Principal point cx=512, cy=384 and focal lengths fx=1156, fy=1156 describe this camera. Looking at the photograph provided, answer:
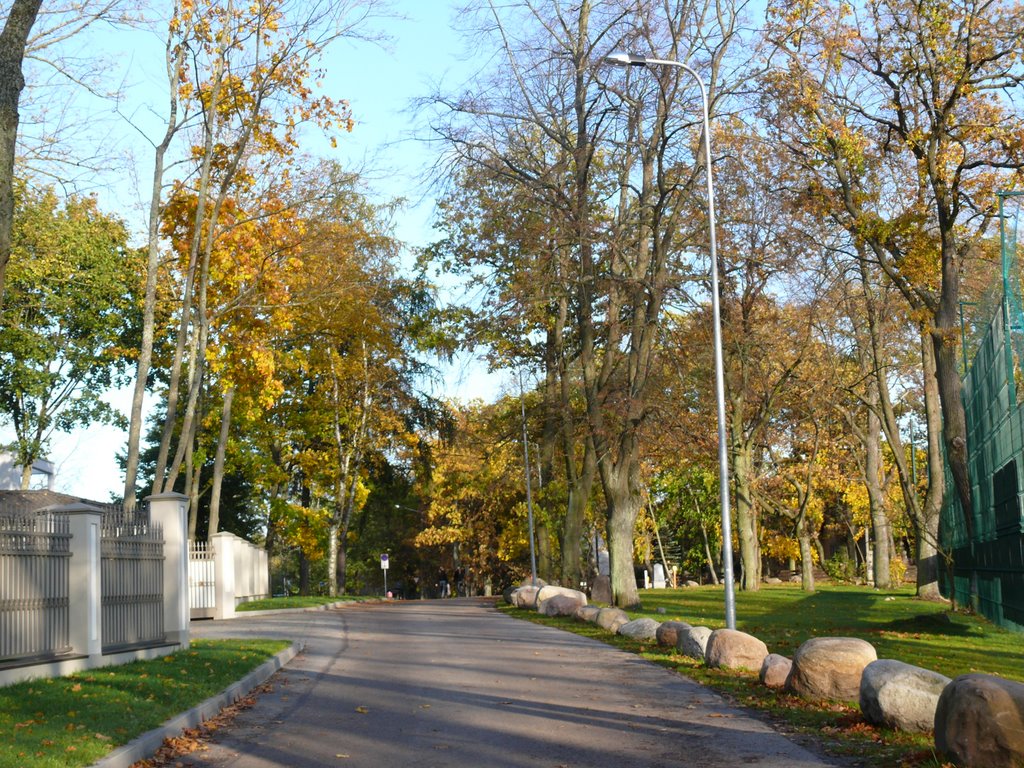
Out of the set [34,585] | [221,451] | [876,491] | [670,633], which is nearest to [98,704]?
[34,585]

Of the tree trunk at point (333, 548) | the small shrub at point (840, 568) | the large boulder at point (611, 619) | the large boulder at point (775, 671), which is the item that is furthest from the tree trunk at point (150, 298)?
the small shrub at point (840, 568)

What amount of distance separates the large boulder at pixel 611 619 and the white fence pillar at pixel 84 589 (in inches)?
420

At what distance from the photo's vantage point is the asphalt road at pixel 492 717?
9070 mm

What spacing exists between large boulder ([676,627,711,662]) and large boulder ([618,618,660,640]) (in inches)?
107

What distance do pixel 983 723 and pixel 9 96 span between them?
31.4 ft

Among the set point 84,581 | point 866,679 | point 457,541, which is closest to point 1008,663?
point 866,679

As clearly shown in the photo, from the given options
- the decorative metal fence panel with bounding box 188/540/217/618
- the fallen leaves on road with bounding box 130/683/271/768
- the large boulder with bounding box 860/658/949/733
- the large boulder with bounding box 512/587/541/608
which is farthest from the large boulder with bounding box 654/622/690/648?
the decorative metal fence panel with bounding box 188/540/217/618

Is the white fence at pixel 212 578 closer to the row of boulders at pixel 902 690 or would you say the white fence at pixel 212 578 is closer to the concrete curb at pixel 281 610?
the concrete curb at pixel 281 610

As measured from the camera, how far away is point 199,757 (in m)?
9.54

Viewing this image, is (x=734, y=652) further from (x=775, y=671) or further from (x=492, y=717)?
(x=492, y=717)

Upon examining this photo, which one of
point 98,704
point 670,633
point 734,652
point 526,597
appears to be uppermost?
point 98,704

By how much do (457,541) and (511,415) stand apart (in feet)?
100

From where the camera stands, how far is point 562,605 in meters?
29.3

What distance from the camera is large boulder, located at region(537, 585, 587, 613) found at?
96.3ft
